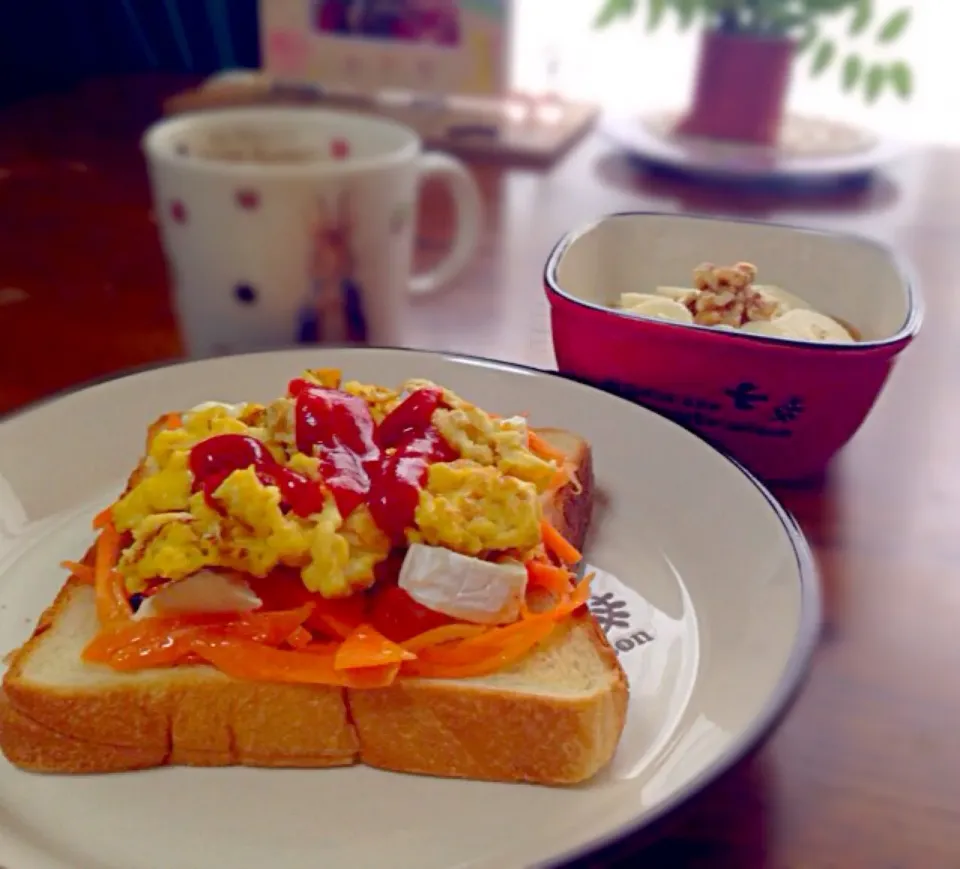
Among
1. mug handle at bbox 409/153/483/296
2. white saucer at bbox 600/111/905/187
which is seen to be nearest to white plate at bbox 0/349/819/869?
mug handle at bbox 409/153/483/296

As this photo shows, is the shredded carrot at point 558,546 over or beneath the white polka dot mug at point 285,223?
beneath

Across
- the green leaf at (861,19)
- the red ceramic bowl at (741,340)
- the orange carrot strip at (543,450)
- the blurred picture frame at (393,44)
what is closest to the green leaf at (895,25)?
the green leaf at (861,19)

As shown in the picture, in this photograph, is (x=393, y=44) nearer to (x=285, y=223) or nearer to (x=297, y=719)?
(x=285, y=223)

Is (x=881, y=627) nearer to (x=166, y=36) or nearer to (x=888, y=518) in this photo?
(x=888, y=518)

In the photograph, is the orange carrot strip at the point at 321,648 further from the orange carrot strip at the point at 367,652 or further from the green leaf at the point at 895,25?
A: the green leaf at the point at 895,25

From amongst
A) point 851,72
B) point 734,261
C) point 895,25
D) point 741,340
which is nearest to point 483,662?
point 741,340

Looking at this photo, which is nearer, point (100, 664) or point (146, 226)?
point (100, 664)

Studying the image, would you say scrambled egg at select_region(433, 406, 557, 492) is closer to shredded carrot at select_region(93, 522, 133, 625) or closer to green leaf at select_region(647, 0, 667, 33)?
shredded carrot at select_region(93, 522, 133, 625)

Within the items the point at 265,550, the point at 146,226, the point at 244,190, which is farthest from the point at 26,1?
the point at 265,550
